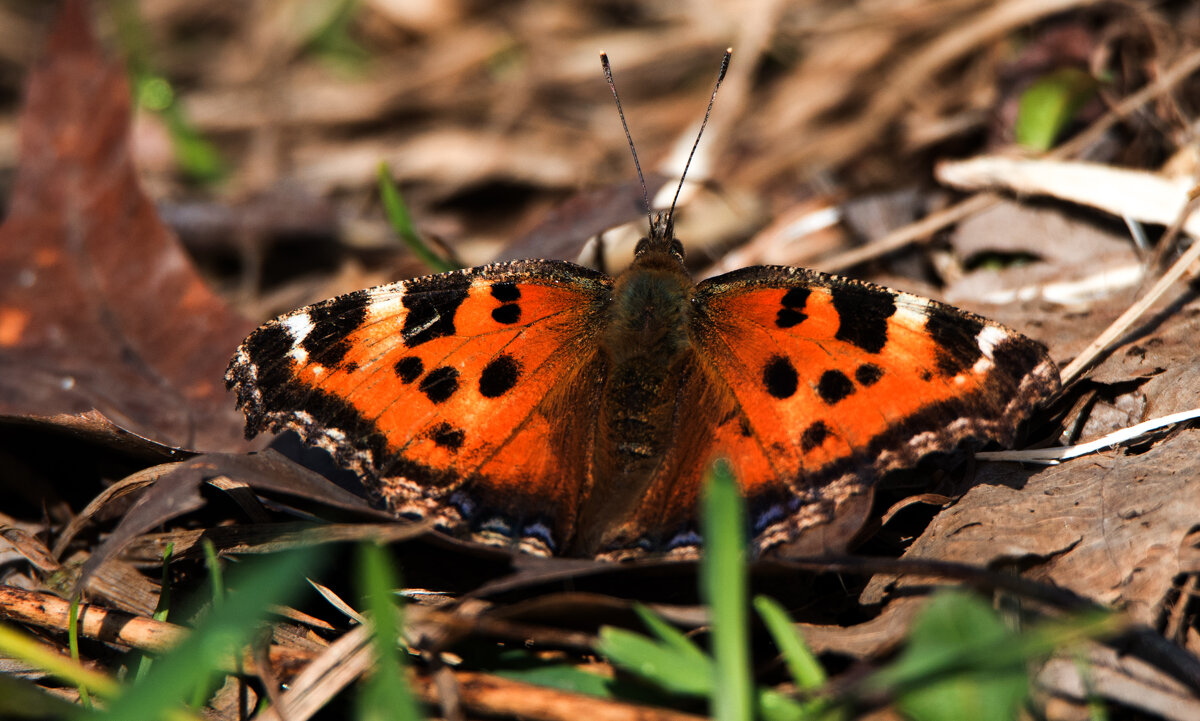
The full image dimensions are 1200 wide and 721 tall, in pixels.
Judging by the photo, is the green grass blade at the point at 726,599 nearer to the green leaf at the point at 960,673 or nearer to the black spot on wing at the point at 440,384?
the green leaf at the point at 960,673

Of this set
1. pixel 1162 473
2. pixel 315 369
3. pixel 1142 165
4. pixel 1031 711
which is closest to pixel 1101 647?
pixel 1031 711

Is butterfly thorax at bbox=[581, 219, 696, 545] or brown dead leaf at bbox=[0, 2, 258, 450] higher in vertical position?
brown dead leaf at bbox=[0, 2, 258, 450]

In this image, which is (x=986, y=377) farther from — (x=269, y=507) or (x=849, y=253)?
(x=269, y=507)

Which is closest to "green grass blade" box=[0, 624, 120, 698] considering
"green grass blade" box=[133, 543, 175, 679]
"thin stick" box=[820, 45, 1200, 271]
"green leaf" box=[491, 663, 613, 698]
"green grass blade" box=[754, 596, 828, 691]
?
Result: "green grass blade" box=[133, 543, 175, 679]

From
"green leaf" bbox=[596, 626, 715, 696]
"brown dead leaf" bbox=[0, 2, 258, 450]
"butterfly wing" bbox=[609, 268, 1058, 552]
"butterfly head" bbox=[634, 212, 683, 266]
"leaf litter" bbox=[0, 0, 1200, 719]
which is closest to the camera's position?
"green leaf" bbox=[596, 626, 715, 696]

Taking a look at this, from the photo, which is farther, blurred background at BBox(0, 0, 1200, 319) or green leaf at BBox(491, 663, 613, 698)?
blurred background at BBox(0, 0, 1200, 319)

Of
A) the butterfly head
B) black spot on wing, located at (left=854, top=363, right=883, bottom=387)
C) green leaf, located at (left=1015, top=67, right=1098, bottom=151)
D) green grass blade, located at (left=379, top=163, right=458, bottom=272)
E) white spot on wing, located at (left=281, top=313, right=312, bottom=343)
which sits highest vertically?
green leaf, located at (left=1015, top=67, right=1098, bottom=151)

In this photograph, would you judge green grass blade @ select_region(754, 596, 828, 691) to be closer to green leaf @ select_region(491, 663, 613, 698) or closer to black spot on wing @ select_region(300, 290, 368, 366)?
green leaf @ select_region(491, 663, 613, 698)
